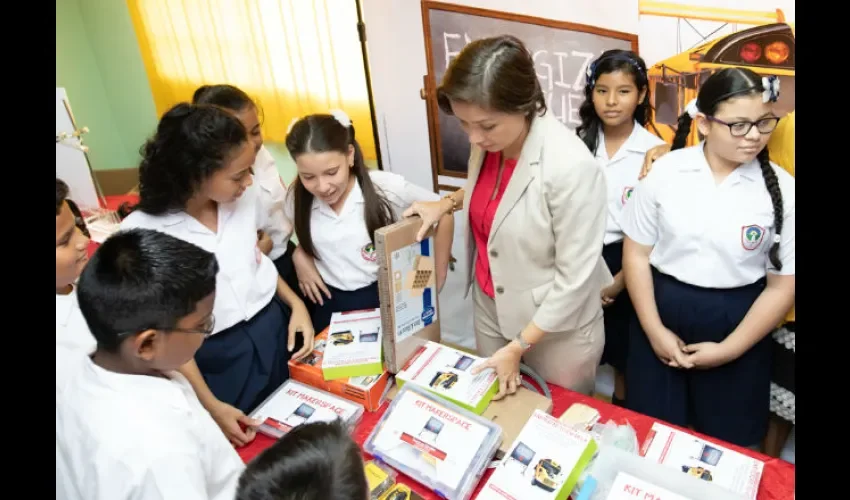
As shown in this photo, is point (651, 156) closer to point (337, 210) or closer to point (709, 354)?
point (709, 354)

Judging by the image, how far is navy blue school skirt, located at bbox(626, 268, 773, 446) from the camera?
1.55 meters

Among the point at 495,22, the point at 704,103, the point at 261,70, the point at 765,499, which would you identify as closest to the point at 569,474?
the point at 765,499

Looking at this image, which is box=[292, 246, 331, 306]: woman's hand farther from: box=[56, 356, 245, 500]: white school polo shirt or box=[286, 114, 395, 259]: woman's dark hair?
box=[56, 356, 245, 500]: white school polo shirt

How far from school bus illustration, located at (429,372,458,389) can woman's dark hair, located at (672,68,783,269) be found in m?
0.94

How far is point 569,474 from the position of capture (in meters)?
1.03

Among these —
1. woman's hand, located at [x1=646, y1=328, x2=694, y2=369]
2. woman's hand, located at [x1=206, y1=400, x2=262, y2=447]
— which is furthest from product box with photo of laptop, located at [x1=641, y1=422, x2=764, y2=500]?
woman's hand, located at [x1=206, y1=400, x2=262, y2=447]

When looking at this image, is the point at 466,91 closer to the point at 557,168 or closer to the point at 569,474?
the point at 557,168

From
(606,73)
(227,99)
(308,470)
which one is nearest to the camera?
(308,470)

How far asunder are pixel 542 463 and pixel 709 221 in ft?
2.81

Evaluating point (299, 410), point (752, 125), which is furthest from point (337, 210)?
point (752, 125)

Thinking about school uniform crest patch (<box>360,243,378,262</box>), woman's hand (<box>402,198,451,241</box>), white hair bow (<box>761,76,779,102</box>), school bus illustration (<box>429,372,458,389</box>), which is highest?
white hair bow (<box>761,76,779,102</box>)

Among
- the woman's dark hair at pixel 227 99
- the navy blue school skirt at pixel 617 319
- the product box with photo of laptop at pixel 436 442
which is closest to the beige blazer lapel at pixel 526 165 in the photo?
the product box with photo of laptop at pixel 436 442

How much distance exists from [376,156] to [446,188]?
47 centimetres

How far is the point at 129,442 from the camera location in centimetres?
85
